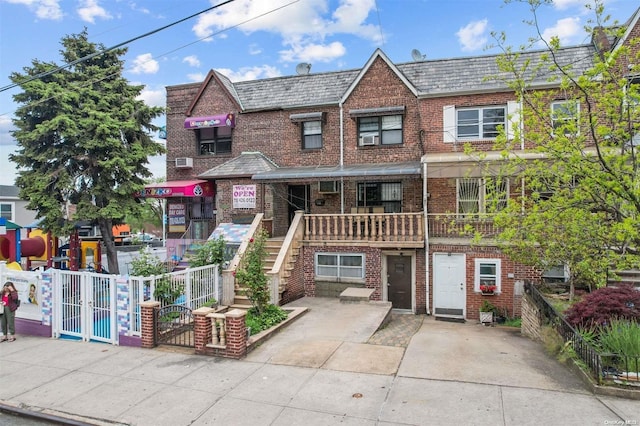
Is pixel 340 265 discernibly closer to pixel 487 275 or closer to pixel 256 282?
pixel 256 282

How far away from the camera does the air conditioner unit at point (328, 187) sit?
57.7 ft

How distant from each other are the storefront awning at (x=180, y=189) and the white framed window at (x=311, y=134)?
193 inches

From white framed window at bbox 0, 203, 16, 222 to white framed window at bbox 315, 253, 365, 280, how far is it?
36.5m

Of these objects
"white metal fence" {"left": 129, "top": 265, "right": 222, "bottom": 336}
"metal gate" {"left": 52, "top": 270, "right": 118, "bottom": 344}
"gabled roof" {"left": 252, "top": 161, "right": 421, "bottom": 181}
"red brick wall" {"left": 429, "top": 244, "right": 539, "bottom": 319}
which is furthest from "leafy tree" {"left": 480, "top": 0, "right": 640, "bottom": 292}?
"metal gate" {"left": 52, "top": 270, "right": 118, "bottom": 344}

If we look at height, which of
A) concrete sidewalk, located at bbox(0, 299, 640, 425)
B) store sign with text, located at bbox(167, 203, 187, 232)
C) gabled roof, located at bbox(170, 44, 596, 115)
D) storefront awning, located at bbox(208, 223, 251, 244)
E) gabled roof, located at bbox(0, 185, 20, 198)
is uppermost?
gabled roof, located at bbox(170, 44, 596, 115)

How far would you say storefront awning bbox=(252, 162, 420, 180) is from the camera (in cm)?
1479

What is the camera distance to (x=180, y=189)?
17734mm

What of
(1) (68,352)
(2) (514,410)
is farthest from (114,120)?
(2) (514,410)

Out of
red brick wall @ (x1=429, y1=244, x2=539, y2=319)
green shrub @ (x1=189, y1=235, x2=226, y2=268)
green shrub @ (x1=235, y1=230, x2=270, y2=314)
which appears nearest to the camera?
green shrub @ (x1=235, y1=230, x2=270, y2=314)

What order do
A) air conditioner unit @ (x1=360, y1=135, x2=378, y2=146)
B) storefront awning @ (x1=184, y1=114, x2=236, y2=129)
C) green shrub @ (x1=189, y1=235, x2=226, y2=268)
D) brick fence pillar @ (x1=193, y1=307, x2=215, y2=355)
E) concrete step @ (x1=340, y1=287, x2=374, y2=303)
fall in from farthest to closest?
storefront awning @ (x1=184, y1=114, x2=236, y2=129) < air conditioner unit @ (x1=360, y1=135, x2=378, y2=146) < concrete step @ (x1=340, y1=287, x2=374, y2=303) < green shrub @ (x1=189, y1=235, x2=226, y2=268) < brick fence pillar @ (x1=193, y1=307, x2=215, y2=355)

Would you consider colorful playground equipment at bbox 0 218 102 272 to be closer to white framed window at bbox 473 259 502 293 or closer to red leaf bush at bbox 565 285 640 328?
white framed window at bbox 473 259 502 293

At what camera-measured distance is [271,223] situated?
16.9 m

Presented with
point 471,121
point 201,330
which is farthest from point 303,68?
point 201,330

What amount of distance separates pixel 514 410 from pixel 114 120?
1805cm
